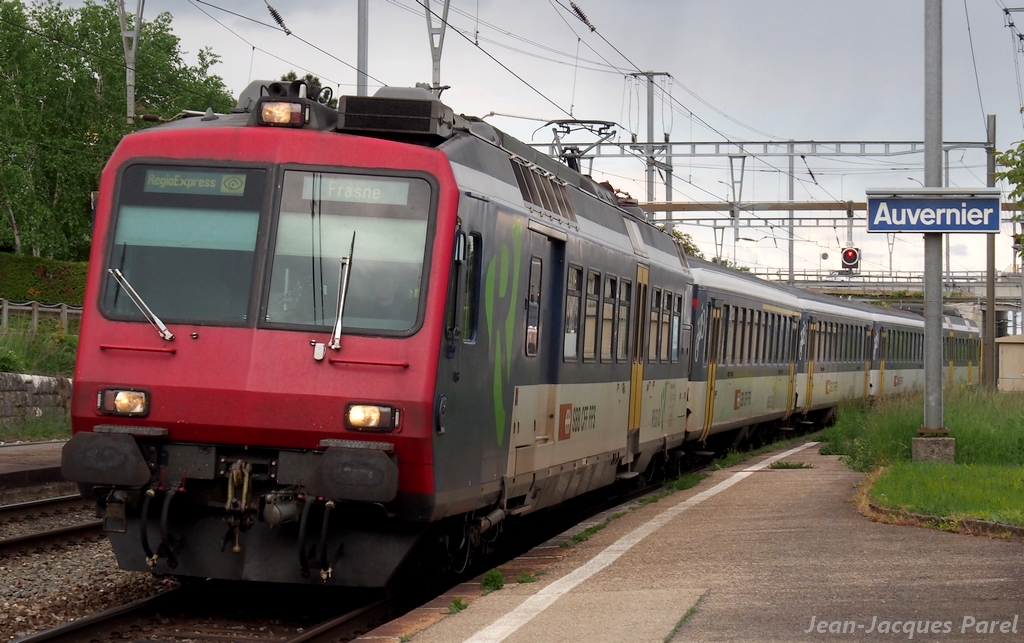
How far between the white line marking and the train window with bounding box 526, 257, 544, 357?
5.35 ft

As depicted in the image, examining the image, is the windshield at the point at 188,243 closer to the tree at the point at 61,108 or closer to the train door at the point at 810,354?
the train door at the point at 810,354

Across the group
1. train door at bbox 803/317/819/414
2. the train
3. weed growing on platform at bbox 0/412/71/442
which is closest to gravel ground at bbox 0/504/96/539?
the train

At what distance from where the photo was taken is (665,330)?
15.8m

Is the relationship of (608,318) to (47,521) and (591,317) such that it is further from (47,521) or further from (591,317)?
(47,521)

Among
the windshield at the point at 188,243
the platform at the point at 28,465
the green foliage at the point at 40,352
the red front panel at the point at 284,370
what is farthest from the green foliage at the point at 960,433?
the green foliage at the point at 40,352

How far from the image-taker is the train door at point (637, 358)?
1389cm

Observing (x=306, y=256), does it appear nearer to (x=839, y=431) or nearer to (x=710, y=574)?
(x=710, y=574)

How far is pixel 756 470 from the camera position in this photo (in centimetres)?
1745

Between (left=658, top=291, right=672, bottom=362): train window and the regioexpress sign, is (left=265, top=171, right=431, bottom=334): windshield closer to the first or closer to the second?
the regioexpress sign

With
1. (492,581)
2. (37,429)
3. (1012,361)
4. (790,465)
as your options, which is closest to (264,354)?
(492,581)

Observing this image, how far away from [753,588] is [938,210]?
23.8ft

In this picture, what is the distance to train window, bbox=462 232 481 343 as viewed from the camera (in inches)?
334

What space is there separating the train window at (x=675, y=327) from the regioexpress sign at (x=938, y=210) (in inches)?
116

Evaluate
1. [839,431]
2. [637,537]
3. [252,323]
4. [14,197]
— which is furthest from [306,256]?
[14,197]
